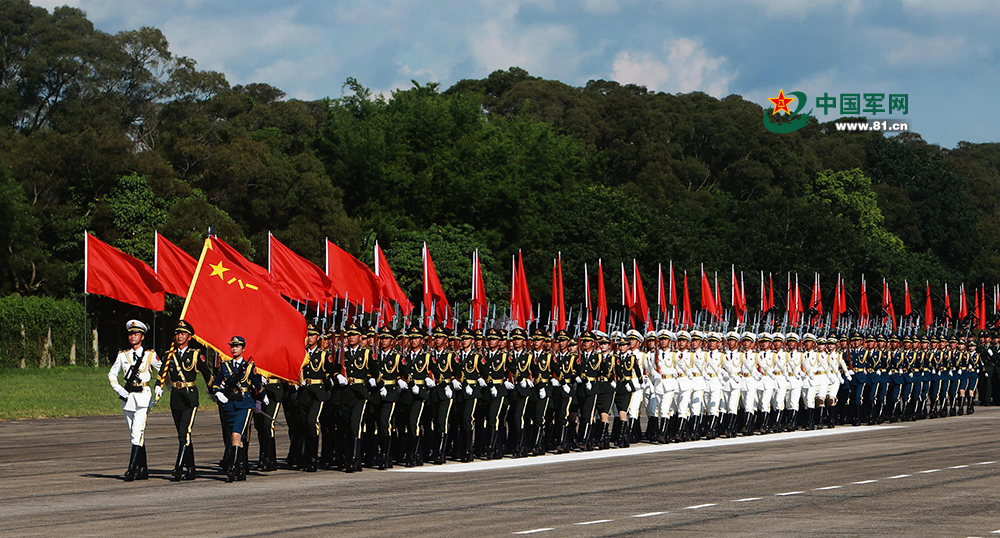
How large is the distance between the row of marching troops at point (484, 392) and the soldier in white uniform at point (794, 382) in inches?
1.0

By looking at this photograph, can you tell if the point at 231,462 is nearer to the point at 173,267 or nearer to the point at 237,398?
the point at 237,398

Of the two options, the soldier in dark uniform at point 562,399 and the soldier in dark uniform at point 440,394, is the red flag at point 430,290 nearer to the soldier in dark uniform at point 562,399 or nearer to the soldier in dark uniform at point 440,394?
the soldier in dark uniform at point 562,399

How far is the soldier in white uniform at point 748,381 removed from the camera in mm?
23969

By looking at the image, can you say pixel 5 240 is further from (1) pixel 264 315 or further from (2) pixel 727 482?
(2) pixel 727 482

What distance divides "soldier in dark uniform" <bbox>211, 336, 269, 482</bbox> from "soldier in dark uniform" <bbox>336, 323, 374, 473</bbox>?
1626 millimetres

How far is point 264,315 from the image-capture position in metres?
15.6

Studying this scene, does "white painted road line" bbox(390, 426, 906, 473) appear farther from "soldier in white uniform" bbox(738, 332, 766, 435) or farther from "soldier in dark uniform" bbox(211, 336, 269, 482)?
"soldier in dark uniform" bbox(211, 336, 269, 482)

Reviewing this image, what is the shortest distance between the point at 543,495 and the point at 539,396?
5778 millimetres

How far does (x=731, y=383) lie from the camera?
23.5 meters

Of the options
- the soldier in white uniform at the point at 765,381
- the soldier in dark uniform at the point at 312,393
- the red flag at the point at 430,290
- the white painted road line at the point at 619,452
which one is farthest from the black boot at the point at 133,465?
the soldier in white uniform at the point at 765,381

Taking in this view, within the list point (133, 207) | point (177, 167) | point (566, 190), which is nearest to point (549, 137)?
point (566, 190)

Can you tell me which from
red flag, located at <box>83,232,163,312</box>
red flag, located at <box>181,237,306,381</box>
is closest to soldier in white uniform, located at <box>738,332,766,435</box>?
red flag, located at <box>83,232,163,312</box>

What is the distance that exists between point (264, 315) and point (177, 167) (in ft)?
141

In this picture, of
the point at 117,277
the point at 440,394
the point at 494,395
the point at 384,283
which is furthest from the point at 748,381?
the point at 117,277
